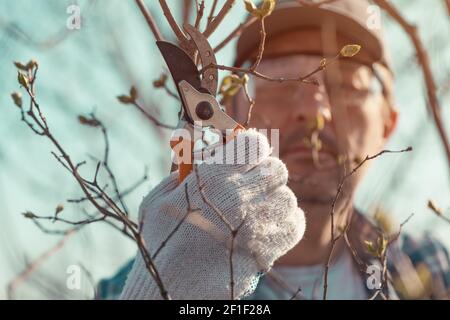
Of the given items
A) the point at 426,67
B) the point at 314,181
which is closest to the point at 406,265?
the point at 314,181

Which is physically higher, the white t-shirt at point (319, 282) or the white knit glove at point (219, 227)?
the white knit glove at point (219, 227)

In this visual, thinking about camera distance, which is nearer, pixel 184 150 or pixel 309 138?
pixel 184 150

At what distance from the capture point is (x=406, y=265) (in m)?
3.32

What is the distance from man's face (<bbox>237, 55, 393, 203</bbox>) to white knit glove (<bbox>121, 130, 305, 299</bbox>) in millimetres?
1662

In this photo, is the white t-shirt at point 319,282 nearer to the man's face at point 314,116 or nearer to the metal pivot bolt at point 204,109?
the man's face at point 314,116

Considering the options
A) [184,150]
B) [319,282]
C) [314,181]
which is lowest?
[319,282]

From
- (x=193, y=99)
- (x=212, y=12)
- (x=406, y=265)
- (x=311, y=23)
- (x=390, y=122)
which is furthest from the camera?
(x=390, y=122)

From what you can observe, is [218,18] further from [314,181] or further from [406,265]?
[314,181]

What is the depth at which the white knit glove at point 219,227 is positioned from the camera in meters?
2.11

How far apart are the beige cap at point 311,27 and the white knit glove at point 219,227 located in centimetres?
220

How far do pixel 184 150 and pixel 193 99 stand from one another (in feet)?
0.45

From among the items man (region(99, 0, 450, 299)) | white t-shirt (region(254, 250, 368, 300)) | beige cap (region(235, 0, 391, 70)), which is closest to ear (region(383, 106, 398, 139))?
man (region(99, 0, 450, 299))

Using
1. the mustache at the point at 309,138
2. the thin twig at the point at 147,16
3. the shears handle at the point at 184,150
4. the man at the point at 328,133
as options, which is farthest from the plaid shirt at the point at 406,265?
the thin twig at the point at 147,16

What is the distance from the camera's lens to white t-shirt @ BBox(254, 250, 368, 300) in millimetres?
3836
